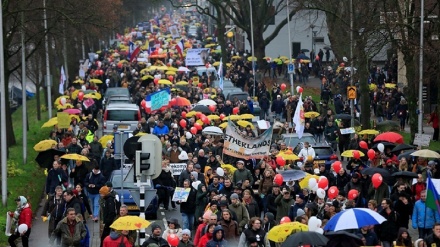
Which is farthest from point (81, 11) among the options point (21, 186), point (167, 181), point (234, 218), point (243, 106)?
point (234, 218)

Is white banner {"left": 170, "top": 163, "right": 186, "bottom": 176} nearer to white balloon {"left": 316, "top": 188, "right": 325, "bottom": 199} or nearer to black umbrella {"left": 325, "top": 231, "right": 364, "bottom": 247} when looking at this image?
white balloon {"left": 316, "top": 188, "right": 325, "bottom": 199}

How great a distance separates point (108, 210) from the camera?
24312 mm

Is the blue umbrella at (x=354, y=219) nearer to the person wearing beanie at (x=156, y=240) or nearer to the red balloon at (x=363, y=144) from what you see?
the person wearing beanie at (x=156, y=240)

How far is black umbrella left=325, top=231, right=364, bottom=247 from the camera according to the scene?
60.6ft

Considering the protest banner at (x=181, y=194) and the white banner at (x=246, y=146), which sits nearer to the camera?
the protest banner at (x=181, y=194)

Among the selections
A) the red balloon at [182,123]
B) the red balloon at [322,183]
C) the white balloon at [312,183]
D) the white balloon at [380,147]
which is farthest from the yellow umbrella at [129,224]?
the red balloon at [182,123]

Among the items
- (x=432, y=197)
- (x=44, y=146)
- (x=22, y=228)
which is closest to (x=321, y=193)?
(x=432, y=197)

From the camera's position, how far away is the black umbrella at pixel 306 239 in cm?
1852

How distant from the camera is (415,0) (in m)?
39.1

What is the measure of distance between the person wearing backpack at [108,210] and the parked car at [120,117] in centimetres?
1856

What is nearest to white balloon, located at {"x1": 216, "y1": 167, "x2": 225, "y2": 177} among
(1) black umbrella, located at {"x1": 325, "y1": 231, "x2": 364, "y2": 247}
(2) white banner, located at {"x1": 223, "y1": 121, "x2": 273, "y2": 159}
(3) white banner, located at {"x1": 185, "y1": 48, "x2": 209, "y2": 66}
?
(2) white banner, located at {"x1": 223, "y1": 121, "x2": 273, "y2": 159}

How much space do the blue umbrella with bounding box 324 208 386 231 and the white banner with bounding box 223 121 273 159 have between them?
11.2 meters

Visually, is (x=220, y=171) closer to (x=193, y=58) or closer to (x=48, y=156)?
(x=48, y=156)

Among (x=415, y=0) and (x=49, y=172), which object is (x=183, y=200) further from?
(x=415, y=0)
